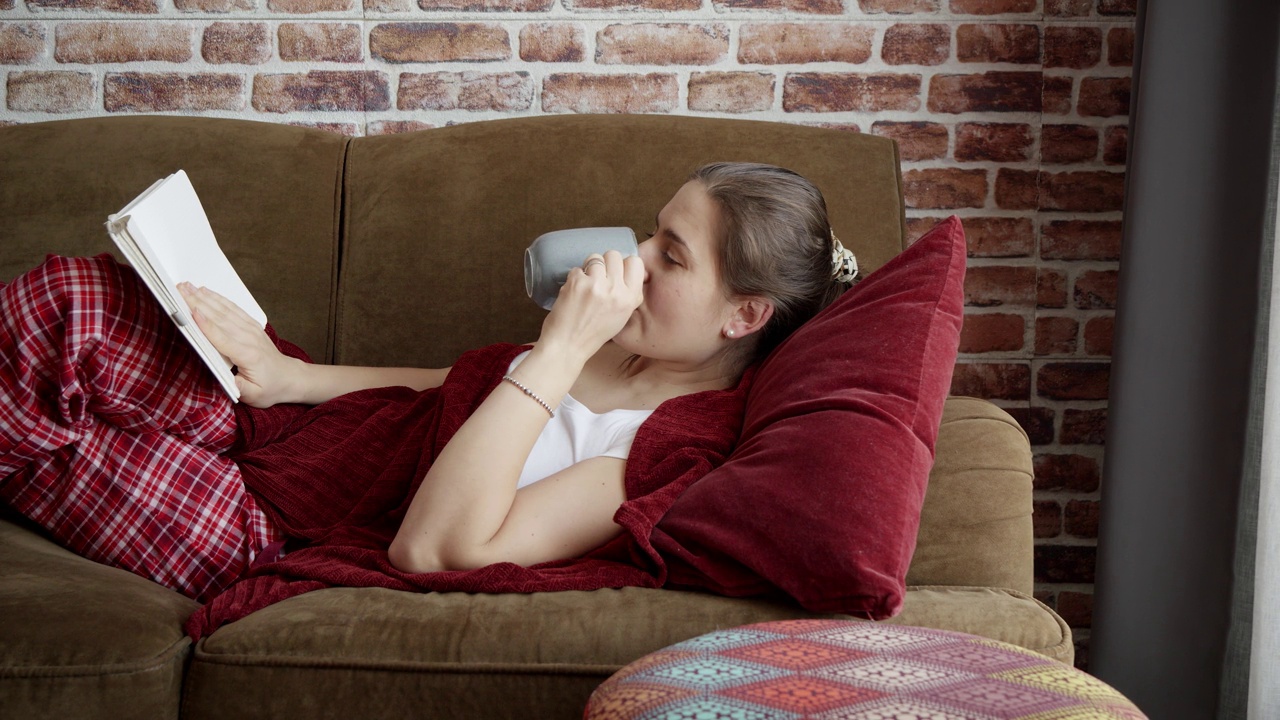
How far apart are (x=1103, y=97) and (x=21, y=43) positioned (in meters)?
2.20

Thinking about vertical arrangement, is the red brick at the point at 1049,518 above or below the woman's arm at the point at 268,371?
below

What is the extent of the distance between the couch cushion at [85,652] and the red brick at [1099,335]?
176 cm

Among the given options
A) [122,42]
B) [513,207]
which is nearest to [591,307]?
[513,207]

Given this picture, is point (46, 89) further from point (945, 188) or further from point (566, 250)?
point (945, 188)

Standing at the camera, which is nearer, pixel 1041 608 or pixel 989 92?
pixel 1041 608

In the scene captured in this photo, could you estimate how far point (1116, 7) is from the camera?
6.56 feet

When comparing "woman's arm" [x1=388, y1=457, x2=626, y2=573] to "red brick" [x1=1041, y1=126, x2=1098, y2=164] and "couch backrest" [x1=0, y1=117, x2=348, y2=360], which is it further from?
"red brick" [x1=1041, y1=126, x2=1098, y2=164]

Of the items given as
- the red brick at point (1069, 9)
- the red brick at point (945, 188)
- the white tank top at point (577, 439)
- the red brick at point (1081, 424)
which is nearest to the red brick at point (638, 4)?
the red brick at point (945, 188)

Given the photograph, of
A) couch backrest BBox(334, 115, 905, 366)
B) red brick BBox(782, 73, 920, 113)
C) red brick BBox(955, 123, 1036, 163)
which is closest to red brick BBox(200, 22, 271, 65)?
couch backrest BBox(334, 115, 905, 366)

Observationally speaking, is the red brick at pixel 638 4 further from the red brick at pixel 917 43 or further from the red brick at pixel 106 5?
the red brick at pixel 106 5

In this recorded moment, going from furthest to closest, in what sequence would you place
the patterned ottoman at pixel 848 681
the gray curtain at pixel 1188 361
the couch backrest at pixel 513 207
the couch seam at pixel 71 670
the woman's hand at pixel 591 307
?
the couch backrest at pixel 513 207 → the gray curtain at pixel 1188 361 → the woman's hand at pixel 591 307 → the couch seam at pixel 71 670 → the patterned ottoman at pixel 848 681

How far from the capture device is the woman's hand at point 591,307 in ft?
3.95

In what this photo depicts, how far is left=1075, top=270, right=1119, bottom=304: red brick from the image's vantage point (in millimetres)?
2049

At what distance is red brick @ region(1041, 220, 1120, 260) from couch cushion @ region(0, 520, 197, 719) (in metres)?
1.74
